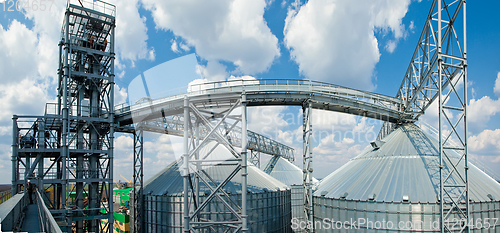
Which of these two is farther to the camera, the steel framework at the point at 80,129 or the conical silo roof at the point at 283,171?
the conical silo roof at the point at 283,171

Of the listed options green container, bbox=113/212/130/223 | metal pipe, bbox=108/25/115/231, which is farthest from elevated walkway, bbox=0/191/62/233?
green container, bbox=113/212/130/223

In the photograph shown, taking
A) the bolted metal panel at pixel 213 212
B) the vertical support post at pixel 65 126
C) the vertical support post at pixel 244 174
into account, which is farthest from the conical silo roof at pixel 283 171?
the vertical support post at pixel 65 126

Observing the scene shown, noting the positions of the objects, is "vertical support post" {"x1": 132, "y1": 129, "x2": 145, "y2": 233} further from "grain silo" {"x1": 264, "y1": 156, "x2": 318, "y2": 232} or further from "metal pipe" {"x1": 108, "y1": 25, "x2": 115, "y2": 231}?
"grain silo" {"x1": 264, "y1": 156, "x2": 318, "y2": 232}

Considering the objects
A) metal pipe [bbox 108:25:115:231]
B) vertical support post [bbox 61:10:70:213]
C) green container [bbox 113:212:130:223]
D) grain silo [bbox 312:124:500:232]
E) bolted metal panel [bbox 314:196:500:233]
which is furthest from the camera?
green container [bbox 113:212:130:223]

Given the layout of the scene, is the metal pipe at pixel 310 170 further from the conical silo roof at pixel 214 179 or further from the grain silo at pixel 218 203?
the conical silo roof at pixel 214 179

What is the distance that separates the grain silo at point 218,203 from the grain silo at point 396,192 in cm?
398

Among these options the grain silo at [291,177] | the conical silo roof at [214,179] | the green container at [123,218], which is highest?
the conical silo roof at [214,179]

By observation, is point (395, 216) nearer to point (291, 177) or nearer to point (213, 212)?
point (213, 212)

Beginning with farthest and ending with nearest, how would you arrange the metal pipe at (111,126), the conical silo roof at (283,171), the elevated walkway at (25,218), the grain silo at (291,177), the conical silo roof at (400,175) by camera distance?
the conical silo roof at (283,171), the grain silo at (291,177), the metal pipe at (111,126), the conical silo roof at (400,175), the elevated walkway at (25,218)

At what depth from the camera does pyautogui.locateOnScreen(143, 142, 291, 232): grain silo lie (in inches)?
903

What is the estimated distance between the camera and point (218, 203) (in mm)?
22141

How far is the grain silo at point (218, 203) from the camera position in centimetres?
2294

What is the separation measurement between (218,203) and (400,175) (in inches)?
539

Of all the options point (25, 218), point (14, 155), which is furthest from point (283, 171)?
point (25, 218)
